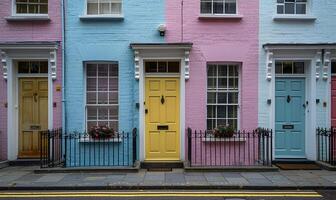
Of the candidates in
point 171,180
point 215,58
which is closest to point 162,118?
point 215,58

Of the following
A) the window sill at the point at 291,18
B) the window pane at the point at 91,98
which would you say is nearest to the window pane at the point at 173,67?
the window pane at the point at 91,98

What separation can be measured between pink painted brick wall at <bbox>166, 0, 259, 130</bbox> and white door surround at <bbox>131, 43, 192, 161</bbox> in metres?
0.20

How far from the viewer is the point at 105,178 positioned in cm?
1152

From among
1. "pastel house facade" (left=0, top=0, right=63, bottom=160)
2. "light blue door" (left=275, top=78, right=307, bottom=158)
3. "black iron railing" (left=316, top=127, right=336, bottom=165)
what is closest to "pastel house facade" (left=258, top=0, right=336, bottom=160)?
→ "light blue door" (left=275, top=78, right=307, bottom=158)

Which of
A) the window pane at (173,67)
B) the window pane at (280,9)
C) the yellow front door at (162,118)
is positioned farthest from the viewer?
the window pane at (280,9)

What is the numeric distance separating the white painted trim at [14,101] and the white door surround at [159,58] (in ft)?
9.11

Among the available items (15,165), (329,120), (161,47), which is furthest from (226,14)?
(15,165)

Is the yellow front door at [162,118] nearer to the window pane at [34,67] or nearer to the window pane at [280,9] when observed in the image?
the window pane at [34,67]

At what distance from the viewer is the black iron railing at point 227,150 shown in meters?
13.4

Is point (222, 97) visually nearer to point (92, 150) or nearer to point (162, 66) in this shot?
point (162, 66)

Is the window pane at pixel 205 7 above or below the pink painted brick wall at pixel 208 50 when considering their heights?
→ above

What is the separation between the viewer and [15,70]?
13.9 metres

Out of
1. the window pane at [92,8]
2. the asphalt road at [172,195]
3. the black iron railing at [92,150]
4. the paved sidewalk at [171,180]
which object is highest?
the window pane at [92,8]

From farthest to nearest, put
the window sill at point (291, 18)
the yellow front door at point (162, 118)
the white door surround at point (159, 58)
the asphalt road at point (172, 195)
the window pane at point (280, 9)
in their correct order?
the window pane at point (280, 9), the yellow front door at point (162, 118), the window sill at point (291, 18), the white door surround at point (159, 58), the asphalt road at point (172, 195)
